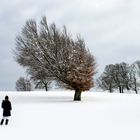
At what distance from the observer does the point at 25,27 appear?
4034cm

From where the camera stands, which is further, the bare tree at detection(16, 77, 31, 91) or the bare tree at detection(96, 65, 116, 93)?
the bare tree at detection(16, 77, 31, 91)

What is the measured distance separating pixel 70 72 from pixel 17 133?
21.8 metres

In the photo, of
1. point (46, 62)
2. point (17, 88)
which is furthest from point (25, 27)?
point (17, 88)

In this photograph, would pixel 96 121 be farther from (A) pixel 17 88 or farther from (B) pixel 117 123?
(A) pixel 17 88

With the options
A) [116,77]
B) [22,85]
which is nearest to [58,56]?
[116,77]

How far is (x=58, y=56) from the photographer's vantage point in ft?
125

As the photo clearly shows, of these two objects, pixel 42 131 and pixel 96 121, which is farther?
pixel 96 121

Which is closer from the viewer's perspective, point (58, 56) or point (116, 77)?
point (58, 56)

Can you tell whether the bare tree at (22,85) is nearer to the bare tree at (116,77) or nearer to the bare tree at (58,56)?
the bare tree at (116,77)

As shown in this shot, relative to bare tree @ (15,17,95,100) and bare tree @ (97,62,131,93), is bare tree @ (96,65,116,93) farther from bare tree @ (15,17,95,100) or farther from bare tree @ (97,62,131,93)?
bare tree @ (15,17,95,100)

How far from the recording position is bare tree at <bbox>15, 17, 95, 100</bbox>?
36531mm

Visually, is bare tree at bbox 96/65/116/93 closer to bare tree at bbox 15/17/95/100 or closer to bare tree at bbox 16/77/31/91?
bare tree at bbox 16/77/31/91

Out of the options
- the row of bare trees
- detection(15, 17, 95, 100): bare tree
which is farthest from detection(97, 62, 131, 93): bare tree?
detection(15, 17, 95, 100): bare tree

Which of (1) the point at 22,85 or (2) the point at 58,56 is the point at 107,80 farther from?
(2) the point at 58,56
